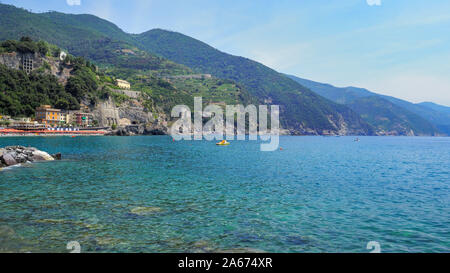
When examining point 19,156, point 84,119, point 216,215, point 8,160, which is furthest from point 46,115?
point 216,215

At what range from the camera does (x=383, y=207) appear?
1848 cm

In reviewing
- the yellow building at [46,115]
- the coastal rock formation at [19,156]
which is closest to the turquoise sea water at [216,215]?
the coastal rock formation at [19,156]

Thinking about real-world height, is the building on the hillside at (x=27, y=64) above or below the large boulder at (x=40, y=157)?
above

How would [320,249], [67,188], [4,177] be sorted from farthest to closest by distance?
[4,177] < [67,188] < [320,249]

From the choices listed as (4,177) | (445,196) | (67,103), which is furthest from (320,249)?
(67,103)

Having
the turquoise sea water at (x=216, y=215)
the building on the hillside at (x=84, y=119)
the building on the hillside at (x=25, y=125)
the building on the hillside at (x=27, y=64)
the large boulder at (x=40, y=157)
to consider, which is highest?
the building on the hillside at (x=27, y=64)

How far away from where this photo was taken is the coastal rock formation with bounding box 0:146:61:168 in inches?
1400

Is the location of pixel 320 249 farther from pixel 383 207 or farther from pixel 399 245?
pixel 383 207

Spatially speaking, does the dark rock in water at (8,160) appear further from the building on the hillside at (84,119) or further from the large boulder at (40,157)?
the building on the hillside at (84,119)

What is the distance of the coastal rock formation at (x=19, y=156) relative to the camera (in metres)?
35.6

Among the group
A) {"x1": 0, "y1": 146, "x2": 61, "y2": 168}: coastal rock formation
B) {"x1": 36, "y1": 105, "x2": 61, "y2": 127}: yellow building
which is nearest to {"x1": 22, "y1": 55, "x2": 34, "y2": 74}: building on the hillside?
{"x1": 36, "y1": 105, "x2": 61, "y2": 127}: yellow building

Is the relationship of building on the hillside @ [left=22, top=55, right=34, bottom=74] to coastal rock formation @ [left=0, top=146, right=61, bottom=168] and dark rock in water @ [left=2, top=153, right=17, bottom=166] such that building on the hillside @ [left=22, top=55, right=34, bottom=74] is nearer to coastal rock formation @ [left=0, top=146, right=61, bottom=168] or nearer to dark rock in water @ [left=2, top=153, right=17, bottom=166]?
coastal rock formation @ [left=0, top=146, right=61, bottom=168]

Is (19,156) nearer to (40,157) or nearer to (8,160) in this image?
(8,160)
